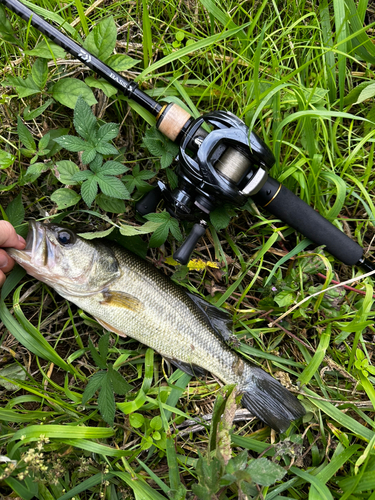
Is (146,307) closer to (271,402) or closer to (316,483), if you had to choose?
(271,402)

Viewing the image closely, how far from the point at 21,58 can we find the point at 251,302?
2.64 m

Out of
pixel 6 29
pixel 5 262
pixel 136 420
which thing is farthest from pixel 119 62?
pixel 136 420

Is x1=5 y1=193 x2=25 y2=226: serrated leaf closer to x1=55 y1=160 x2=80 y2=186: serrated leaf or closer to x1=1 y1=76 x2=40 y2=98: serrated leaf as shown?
x1=55 y1=160 x2=80 y2=186: serrated leaf

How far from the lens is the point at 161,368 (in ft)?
9.21

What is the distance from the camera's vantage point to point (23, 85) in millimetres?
2496

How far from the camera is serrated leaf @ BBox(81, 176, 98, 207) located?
7.70 feet

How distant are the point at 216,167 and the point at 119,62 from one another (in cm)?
107

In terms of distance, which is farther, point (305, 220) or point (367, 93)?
point (367, 93)

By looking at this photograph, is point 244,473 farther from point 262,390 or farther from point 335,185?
point 335,185

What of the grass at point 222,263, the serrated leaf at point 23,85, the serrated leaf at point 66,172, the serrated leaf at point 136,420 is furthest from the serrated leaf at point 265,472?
the serrated leaf at point 23,85

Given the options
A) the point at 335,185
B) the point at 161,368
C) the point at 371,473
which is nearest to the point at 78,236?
the point at 161,368

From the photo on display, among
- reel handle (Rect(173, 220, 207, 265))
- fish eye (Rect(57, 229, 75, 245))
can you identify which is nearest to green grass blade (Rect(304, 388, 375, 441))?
reel handle (Rect(173, 220, 207, 265))

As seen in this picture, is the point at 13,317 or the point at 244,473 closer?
the point at 244,473

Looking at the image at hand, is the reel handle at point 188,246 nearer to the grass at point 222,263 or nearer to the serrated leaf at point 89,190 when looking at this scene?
the grass at point 222,263
